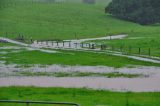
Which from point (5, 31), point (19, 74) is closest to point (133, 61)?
point (19, 74)

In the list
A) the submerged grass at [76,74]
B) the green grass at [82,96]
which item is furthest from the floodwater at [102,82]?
the green grass at [82,96]

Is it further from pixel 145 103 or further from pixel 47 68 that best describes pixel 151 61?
pixel 145 103

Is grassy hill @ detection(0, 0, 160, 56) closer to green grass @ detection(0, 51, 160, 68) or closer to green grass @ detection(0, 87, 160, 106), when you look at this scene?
green grass @ detection(0, 51, 160, 68)

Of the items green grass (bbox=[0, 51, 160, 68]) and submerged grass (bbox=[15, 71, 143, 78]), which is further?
green grass (bbox=[0, 51, 160, 68])

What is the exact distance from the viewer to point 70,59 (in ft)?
224

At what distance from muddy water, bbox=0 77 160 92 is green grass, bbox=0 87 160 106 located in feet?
8.96

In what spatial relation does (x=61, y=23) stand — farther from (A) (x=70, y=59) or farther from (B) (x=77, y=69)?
(B) (x=77, y=69)

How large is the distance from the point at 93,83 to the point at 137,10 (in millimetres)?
118587

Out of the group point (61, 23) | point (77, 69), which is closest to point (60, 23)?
point (61, 23)

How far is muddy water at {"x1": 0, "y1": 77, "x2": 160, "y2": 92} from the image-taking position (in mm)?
40625

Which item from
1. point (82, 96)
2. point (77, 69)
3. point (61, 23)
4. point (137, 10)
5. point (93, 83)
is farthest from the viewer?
point (137, 10)

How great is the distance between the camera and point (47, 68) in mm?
58438

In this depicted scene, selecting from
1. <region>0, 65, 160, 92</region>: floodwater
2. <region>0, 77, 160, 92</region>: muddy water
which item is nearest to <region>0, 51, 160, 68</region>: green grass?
<region>0, 65, 160, 92</region>: floodwater

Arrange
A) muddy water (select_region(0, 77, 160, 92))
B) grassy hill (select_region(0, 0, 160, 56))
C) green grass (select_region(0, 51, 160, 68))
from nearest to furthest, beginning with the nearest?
muddy water (select_region(0, 77, 160, 92)) → green grass (select_region(0, 51, 160, 68)) → grassy hill (select_region(0, 0, 160, 56))
